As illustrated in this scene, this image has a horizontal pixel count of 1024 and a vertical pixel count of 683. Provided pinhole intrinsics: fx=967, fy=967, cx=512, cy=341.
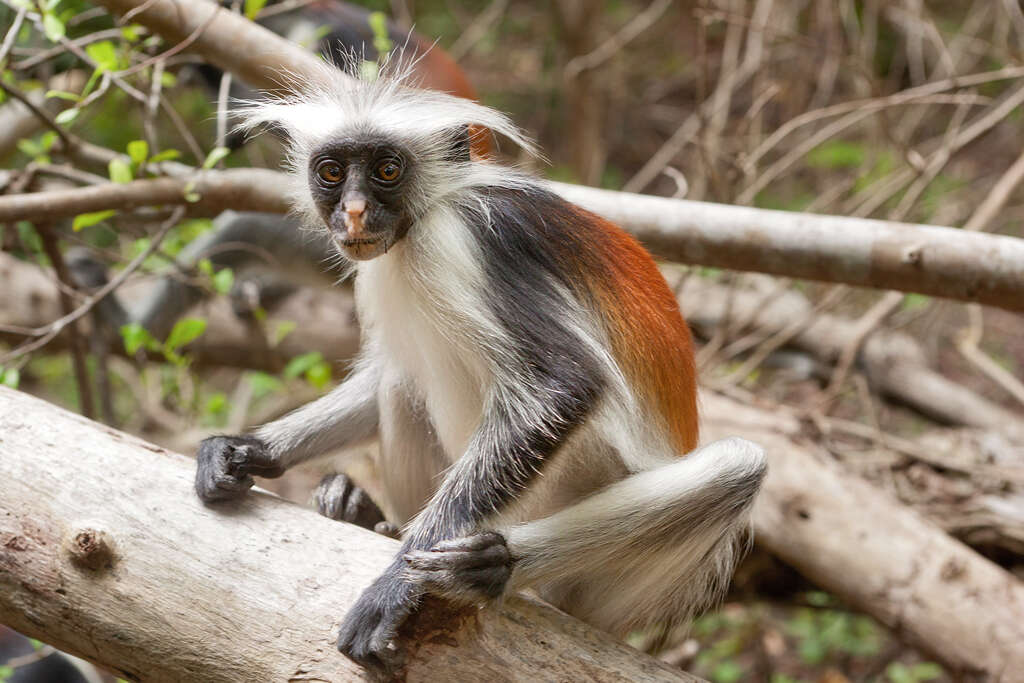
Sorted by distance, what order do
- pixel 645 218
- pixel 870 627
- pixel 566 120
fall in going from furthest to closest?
1. pixel 566 120
2. pixel 870 627
3. pixel 645 218

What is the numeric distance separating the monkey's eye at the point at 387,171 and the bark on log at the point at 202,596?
130cm

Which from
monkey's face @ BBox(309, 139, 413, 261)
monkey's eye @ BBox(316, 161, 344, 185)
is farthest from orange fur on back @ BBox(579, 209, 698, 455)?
monkey's eye @ BBox(316, 161, 344, 185)

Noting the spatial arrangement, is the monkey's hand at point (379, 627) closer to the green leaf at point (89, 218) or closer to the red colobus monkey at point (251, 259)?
the green leaf at point (89, 218)

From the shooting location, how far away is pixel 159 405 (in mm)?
7785

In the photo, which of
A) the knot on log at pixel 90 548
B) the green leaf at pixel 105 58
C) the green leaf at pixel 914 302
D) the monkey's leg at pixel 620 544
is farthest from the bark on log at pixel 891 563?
the green leaf at pixel 105 58

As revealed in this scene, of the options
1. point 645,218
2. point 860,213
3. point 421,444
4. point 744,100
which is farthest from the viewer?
point 744,100

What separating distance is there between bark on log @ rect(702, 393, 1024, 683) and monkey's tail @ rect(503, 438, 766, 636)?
1885 mm

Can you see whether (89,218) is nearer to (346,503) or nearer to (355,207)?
(346,503)

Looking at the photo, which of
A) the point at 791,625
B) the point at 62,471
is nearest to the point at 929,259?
the point at 62,471

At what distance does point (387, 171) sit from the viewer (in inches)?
138

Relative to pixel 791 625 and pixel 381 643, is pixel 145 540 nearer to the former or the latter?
pixel 381 643

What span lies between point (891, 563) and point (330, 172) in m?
3.69

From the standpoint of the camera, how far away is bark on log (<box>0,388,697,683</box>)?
3129 millimetres

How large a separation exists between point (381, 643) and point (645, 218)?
2825 millimetres
